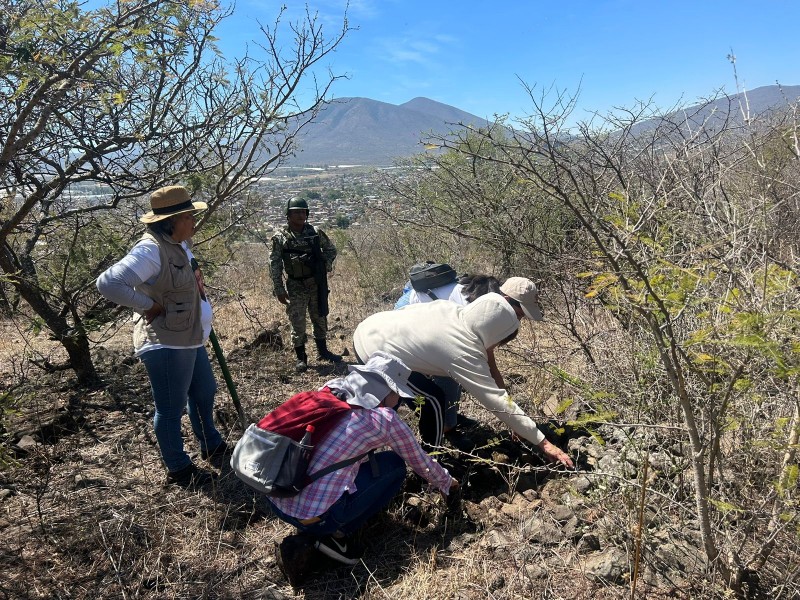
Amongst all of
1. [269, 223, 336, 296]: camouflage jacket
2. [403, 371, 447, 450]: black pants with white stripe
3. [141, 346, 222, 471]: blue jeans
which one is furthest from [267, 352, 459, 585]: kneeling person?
[269, 223, 336, 296]: camouflage jacket

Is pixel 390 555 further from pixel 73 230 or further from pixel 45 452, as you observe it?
pixel 73 230

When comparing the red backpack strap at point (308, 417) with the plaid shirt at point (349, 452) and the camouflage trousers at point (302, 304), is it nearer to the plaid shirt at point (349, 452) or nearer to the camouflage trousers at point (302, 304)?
the plaid shirt at point (349, 452)

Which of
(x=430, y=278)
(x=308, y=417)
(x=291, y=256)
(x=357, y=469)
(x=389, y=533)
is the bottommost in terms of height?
(x=389, y=533)

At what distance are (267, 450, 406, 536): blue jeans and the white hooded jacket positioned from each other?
538 mm

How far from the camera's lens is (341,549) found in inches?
95.3

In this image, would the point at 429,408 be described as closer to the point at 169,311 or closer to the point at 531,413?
the point at 531,413

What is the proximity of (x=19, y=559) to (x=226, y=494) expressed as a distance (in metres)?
0.96

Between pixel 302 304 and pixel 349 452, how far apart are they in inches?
116

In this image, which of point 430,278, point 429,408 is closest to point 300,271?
point 430,278

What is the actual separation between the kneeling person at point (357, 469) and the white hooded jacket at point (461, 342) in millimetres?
279

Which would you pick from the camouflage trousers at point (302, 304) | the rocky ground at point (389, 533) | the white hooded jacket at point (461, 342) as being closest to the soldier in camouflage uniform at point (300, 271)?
the camouflage trousers at point (302, 304)

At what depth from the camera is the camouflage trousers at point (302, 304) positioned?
16.6 ft

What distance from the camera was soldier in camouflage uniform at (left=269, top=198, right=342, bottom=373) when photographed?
4.99 m

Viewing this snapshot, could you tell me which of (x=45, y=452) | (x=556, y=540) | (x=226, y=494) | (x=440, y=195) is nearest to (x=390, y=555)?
(x=556, y=540)
